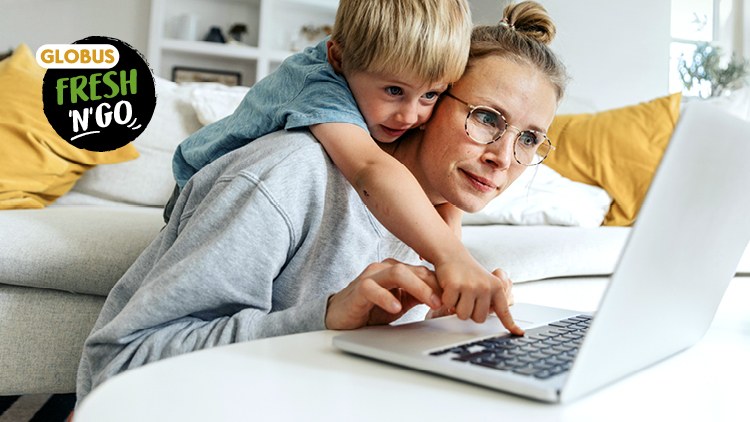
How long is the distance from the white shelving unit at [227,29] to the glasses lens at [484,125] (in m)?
3.62

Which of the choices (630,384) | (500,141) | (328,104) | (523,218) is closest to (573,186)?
(523,218)

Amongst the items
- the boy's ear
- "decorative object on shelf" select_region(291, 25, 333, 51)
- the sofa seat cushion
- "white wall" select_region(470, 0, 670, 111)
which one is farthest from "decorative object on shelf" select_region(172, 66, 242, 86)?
the boy's ear

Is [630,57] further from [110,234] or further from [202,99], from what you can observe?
[110,234]

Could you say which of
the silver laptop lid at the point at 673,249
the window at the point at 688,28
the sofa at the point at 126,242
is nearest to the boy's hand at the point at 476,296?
the silver laptop lid at the point at 673,249

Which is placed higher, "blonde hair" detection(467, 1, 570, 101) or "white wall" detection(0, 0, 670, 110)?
"blonde hair" detection(467, 1, 570, 101)

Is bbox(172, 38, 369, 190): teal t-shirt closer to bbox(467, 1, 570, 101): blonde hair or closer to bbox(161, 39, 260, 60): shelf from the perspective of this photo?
bbox(467, 1, 570, 101): blonde hair

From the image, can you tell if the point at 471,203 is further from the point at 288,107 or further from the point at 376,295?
Result: the point at 376,295

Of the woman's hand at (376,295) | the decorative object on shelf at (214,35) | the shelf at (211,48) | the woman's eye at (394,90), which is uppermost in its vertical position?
the woman's eye at (394,90)

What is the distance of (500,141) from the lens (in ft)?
3.27

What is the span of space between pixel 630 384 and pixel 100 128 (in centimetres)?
195

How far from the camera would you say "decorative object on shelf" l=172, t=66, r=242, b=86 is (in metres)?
4.32

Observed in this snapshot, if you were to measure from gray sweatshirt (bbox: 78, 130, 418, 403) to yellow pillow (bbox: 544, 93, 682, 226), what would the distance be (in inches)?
64.9

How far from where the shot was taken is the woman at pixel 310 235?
0.63m

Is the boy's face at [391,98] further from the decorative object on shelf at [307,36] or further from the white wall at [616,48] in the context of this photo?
the decorative object on shelf at [307,36]
